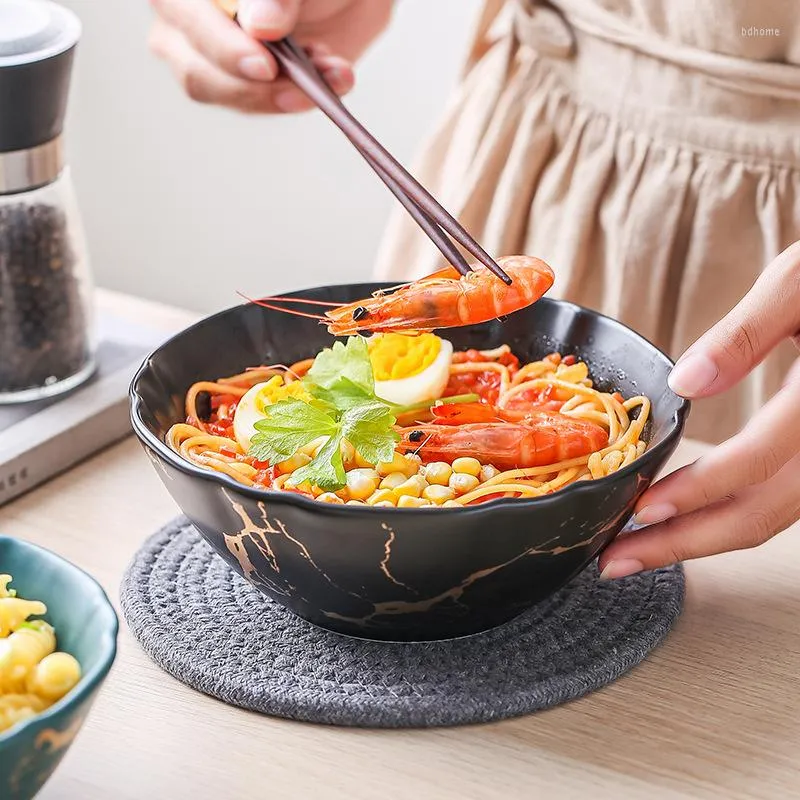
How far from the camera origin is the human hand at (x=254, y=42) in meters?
1.59

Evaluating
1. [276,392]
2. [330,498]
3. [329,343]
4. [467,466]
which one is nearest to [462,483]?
[467,466]

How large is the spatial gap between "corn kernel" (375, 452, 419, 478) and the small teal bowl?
32cm

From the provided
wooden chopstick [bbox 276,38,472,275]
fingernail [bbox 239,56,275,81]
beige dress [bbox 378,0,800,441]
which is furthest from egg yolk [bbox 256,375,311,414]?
beige dress [bbox 378,0,800,441]

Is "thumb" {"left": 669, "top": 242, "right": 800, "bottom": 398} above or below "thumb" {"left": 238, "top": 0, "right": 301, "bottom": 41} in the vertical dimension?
below

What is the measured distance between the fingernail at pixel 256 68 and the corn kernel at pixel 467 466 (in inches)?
26.4

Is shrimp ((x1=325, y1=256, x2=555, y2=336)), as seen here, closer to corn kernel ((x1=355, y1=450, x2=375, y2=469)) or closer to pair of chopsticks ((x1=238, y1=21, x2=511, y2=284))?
pair of chopsticks ((x1=238, y1=21, x2=511, y2=284))

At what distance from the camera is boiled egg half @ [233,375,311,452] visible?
128 centimetres

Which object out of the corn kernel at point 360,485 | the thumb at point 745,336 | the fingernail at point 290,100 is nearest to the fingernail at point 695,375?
the thumb at point 745,336

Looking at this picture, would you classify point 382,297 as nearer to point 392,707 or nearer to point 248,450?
point 248,450

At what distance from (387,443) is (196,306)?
10.0 feet

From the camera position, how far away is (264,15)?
155cm

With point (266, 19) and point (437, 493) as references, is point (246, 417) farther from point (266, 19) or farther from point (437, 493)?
point (266, 19)

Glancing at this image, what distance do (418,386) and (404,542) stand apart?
1.15ft

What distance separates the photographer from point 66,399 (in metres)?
1.68
